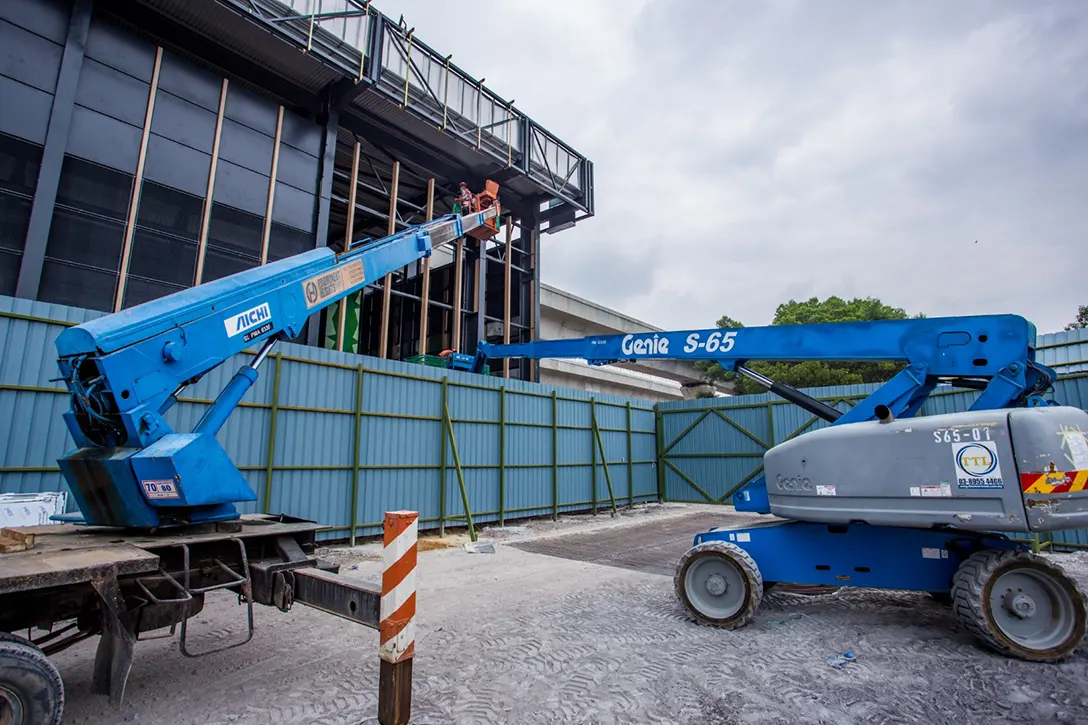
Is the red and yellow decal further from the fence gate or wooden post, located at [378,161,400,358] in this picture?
wooden post, located at [378,161,400,358]

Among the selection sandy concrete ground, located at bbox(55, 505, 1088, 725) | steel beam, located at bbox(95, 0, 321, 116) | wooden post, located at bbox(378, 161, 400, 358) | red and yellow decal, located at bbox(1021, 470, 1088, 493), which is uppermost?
steel beam, located at bbox(95, 0, 321, 116)

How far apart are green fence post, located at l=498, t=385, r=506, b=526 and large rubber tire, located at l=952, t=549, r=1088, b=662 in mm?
9405

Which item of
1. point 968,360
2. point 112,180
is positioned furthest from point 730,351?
point 112,180

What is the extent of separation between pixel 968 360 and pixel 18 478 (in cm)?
1063

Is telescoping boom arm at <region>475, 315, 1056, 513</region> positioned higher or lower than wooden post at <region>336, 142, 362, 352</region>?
lower

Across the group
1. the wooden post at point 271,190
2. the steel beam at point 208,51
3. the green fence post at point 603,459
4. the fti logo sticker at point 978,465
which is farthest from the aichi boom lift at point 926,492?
the steel beam at point 208,51

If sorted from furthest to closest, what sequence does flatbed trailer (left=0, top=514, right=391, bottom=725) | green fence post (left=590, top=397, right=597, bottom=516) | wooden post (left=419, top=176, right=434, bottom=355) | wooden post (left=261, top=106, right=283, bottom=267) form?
wooden post (left=419, top=176, right=434, bottom=355), green fence post (left=590, top=397, right=597, bottom=516), wooden post (left=261, top=106, right=283, bottom=267), flatbed trailer (left=0, top=514, right=391, bottom=725)

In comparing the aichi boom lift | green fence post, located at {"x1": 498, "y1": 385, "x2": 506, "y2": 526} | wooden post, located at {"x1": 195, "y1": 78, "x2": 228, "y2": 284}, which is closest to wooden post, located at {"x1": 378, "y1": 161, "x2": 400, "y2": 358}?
green fence post, located at {"x1": 498, "y1": 385, "x2": 506, "y2": 526}

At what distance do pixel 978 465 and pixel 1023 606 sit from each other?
125 cm

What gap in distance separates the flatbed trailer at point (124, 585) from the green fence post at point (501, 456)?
28.0ft

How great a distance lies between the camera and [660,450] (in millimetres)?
18609

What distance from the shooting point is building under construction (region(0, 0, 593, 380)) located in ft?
31.8

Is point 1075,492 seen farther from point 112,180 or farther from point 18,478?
point 112,180

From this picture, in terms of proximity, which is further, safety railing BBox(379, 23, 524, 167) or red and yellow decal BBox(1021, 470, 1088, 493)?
safety railing BBox(379, 23, 524, 167)
